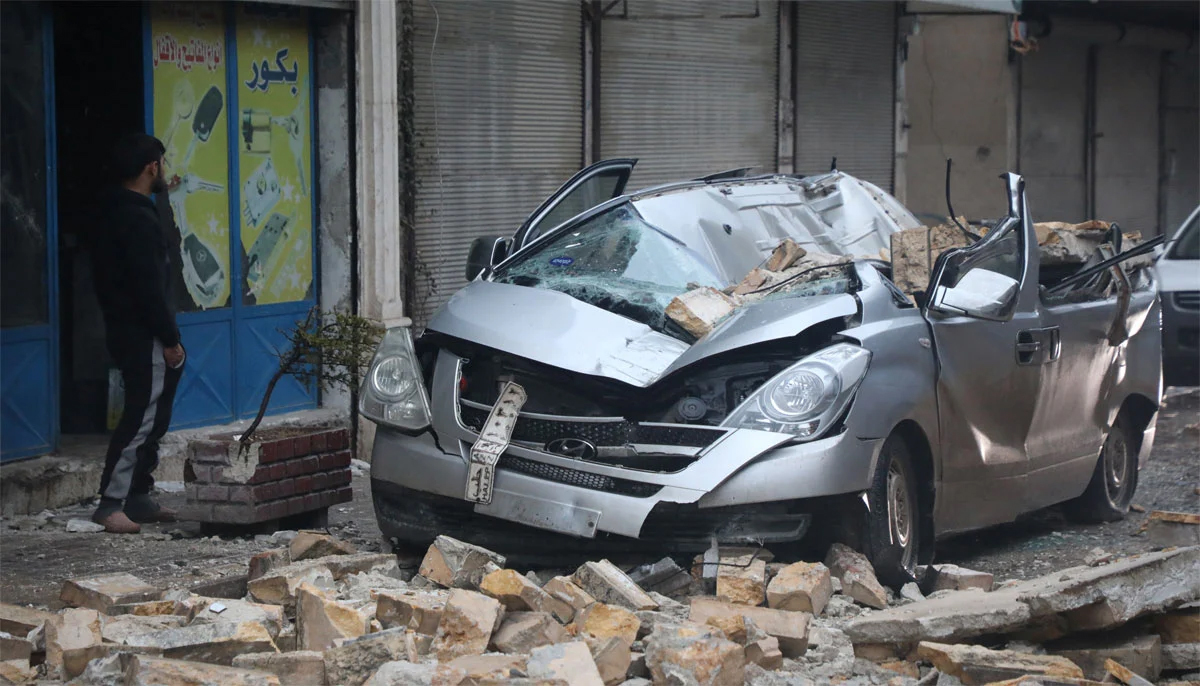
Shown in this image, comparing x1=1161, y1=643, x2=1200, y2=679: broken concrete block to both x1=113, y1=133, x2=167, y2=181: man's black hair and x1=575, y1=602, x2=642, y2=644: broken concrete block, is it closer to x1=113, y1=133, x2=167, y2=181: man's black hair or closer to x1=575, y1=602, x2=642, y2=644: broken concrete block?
x1=575, y1=602, x2=642, y2=644: broken concrete block

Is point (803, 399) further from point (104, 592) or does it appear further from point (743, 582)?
point (104, 592)

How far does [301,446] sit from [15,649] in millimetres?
2347

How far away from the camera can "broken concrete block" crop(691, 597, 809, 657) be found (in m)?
4.69

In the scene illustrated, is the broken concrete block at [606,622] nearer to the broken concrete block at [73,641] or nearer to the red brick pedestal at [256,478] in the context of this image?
the broken concrete block at [73,641]

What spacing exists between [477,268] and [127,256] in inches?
62.5

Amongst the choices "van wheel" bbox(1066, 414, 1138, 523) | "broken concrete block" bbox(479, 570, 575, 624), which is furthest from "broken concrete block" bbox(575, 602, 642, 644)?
"van wheel" bbox(1066, 414, 1138, 523)

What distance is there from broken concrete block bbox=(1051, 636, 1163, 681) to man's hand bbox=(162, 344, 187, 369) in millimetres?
4155

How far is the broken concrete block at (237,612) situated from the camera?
4543 mm

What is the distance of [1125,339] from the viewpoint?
768 centimetres

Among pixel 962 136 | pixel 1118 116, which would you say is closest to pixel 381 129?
pixel 962 136


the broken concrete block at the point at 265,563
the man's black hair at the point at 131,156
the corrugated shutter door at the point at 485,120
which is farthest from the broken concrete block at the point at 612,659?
the corrugated shutter door at the point at 485,120

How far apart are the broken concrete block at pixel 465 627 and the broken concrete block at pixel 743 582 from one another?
0.88 meters

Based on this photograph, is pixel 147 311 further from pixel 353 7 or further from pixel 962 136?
pixel 962 136

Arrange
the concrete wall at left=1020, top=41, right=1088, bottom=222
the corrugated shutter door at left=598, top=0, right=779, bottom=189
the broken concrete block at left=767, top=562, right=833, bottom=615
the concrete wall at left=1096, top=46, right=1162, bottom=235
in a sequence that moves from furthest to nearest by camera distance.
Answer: the concrete wall at left=1096, top=46, right=1162, bottom=235 < the concrete wall at left=1020, top=41, right=1088, bottom=222 < the corrugated shutter door at left=598, top=0, right=779, bottom=189 < the broken concrete block at left=767, top=562, right=833, bottom=615
